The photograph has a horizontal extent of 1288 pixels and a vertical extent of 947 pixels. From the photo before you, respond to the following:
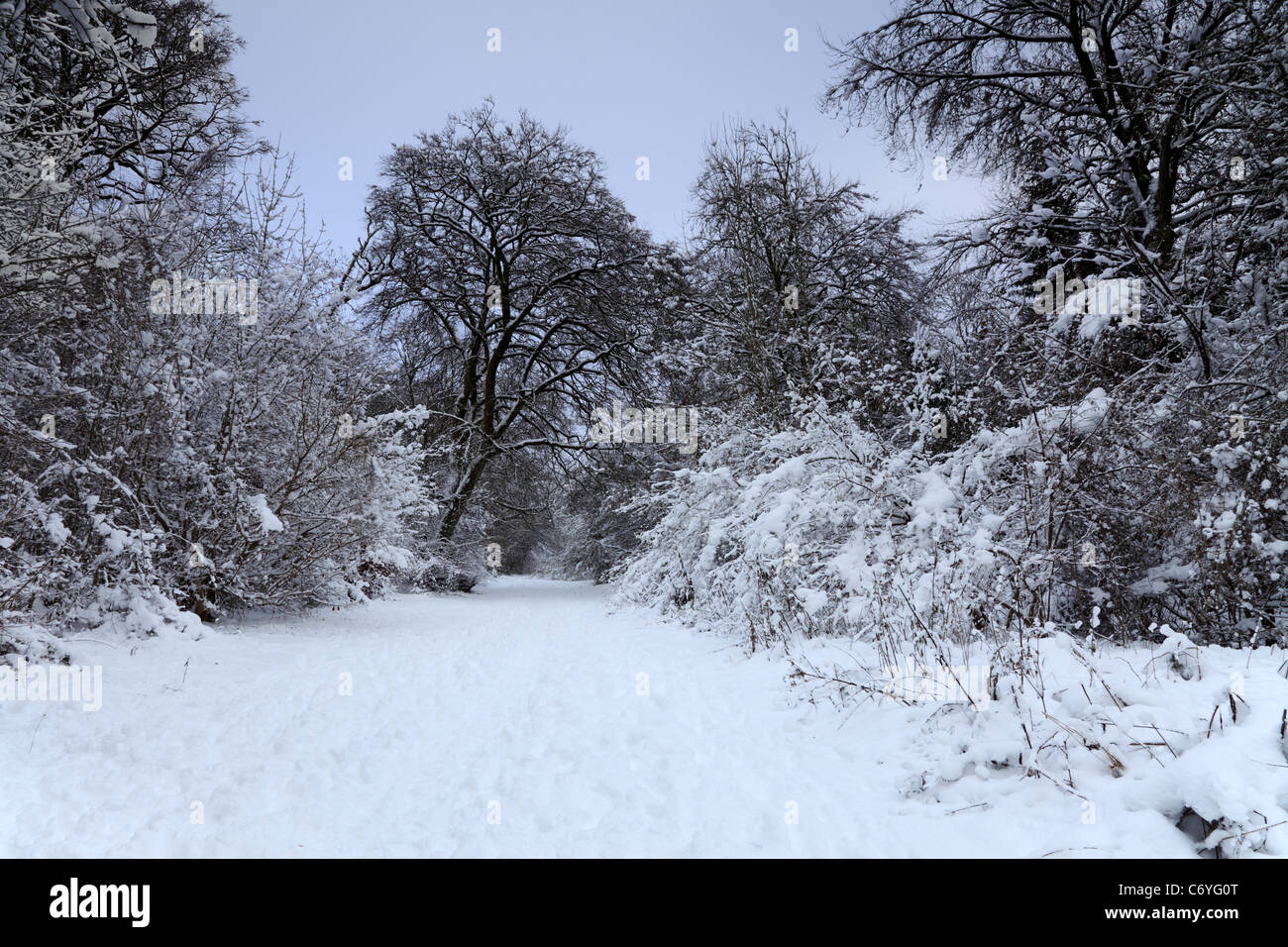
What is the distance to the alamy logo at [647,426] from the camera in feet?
42.7

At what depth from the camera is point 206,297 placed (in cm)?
785

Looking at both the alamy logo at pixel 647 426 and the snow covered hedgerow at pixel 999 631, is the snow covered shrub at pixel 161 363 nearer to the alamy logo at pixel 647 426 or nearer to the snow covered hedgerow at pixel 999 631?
the alamy logo at pixel 647 426

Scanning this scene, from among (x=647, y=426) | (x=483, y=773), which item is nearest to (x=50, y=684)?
(x=483, y=773)

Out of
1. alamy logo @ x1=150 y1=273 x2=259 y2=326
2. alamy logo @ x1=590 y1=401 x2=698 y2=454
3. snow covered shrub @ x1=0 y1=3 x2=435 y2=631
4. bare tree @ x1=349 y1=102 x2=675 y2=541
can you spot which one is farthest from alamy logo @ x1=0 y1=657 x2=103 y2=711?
bare tree @ x1=349 y1=102 x2=675 y2=541

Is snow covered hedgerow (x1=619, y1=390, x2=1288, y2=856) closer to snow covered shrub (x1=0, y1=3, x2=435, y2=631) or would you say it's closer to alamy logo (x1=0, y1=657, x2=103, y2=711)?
alamy logo (x1=0, y1=657, x2=103, y2=711)

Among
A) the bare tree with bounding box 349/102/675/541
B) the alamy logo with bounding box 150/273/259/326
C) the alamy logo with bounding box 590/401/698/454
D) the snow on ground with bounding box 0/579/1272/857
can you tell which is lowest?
the snow on ground with bounding box 0/579/1272/857

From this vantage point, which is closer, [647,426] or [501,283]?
[647,426]
